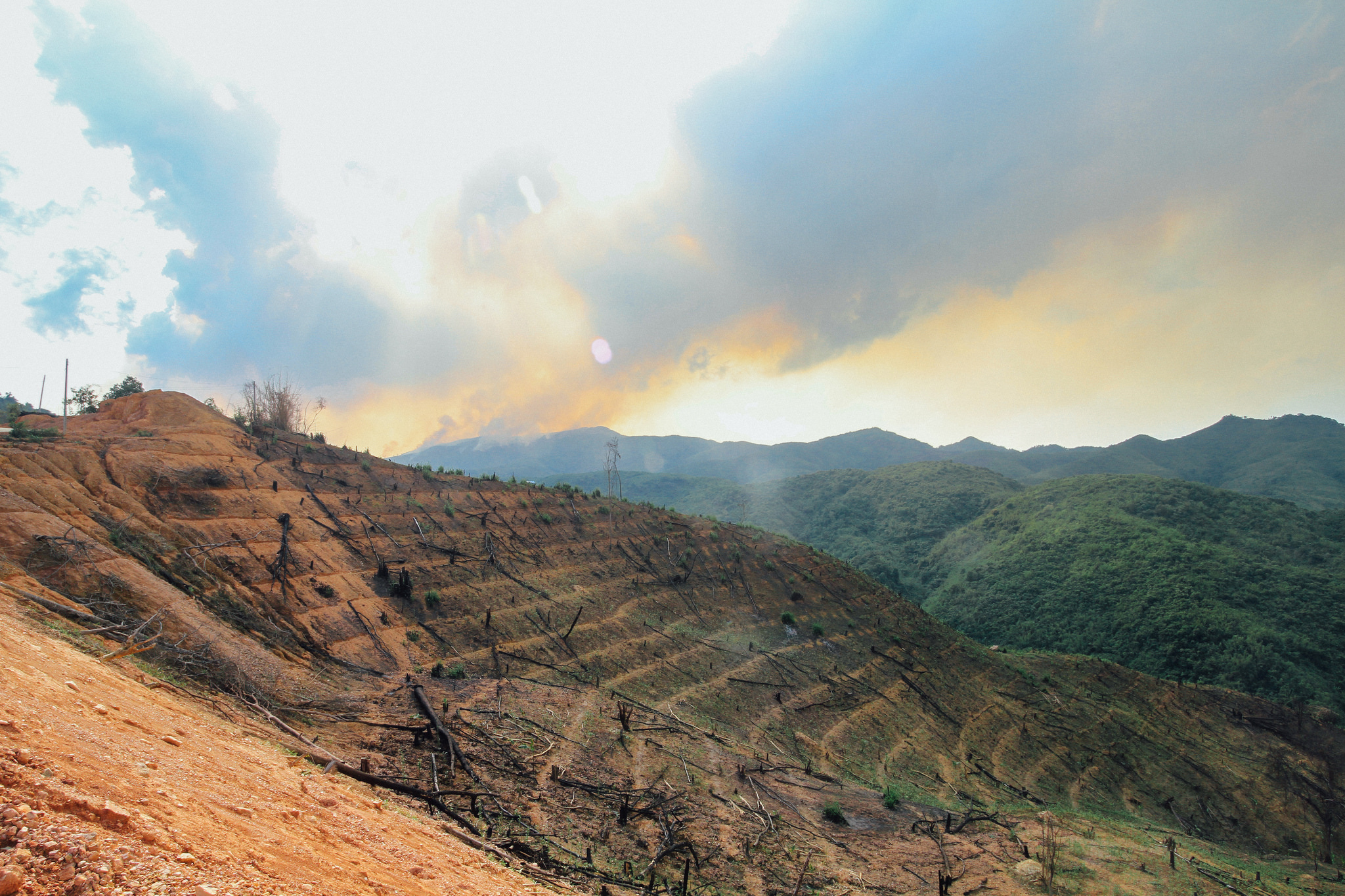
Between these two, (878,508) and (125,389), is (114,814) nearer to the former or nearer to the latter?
(125,389)

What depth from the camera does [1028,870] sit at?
13.1 metres

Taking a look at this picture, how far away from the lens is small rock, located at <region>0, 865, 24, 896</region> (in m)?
2.84

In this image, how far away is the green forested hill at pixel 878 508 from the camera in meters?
83.6

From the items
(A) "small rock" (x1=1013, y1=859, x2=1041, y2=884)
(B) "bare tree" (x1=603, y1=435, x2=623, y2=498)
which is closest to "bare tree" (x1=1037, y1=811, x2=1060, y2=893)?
(A) "small rock" (x1=1013, y1=859, x2=1041, y2=884)

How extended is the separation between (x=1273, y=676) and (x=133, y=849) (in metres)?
69.9

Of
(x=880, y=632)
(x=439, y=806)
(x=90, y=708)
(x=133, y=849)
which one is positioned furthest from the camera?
(x=880, y=632)

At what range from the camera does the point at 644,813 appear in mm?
11328

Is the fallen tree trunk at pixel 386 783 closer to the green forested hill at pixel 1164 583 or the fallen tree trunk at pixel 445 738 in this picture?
the fallen tree trunk at pixel 445 738

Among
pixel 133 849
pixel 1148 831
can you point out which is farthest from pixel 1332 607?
pixel 133 849

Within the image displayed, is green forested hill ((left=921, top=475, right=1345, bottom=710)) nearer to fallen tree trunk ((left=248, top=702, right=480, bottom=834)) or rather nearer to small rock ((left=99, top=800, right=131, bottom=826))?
fallen tree trunk ((left=248, top=702, right=480, bottom=834))

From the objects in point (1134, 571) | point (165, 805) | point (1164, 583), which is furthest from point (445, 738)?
point (1134, 571)

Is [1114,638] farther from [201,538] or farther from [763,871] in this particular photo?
[201,538]

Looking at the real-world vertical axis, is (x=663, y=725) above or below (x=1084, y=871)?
above

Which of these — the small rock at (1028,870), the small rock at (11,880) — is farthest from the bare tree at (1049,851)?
the small rock at (11,880)
